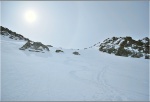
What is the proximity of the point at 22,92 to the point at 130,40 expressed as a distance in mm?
40130

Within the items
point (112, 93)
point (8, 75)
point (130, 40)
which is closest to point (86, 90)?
point (112, 93)

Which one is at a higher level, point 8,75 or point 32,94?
point 8,75

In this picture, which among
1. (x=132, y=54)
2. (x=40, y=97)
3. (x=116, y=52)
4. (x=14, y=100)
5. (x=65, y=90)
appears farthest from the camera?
(x=116, y=52)

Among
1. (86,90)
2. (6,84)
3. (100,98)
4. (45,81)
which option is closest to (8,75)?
(6,84)

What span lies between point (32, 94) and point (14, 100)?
2.92 ft

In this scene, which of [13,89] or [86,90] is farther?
[86,90]

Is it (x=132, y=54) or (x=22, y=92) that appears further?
(x=132, y=54)

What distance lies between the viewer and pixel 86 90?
7215 mm

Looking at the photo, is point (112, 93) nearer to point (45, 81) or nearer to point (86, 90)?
point (86, 90)

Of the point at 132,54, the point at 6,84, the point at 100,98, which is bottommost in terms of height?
the point at 100,98

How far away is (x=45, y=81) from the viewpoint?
7.79 metres

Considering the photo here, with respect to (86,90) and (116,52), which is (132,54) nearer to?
(116,52)

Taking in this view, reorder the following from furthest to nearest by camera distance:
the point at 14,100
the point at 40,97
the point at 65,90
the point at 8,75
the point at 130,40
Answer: the point at 130,40, the point at 8,75, the point at 65,90, the point at 40,97, the point at 14,100

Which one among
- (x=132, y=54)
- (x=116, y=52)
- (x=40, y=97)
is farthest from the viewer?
(x=116, y=52)
